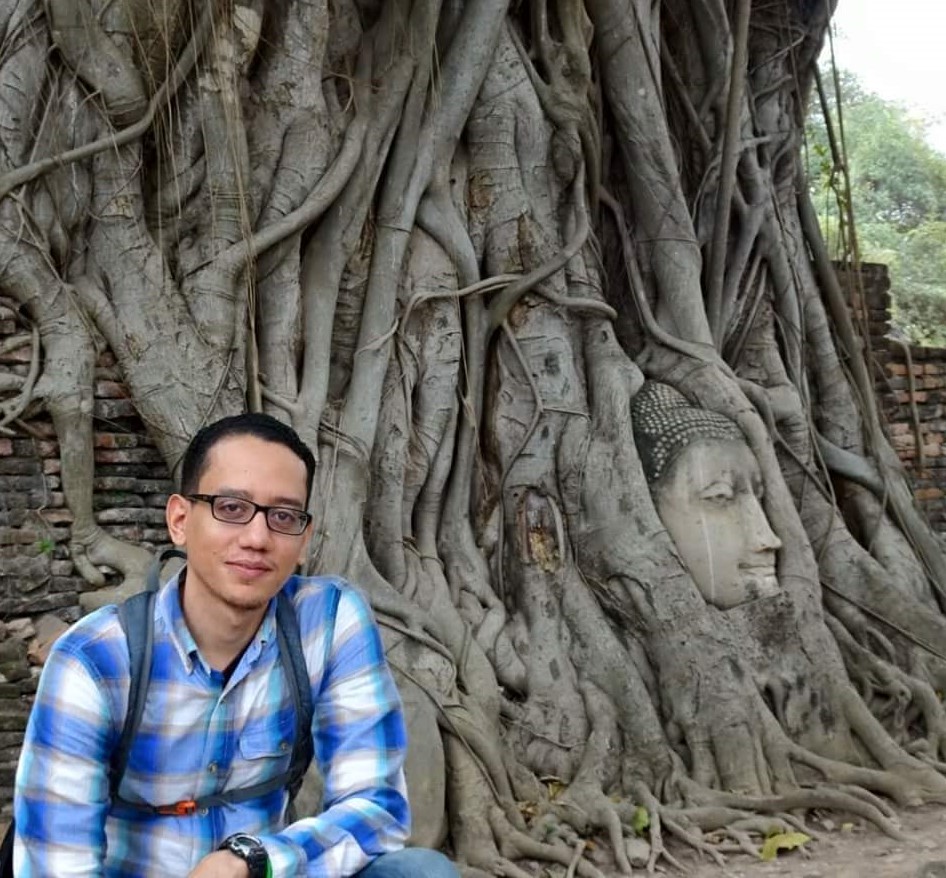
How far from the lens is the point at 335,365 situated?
3.86 metres

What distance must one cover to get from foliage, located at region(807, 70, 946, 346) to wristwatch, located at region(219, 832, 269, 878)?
12106 millimetres

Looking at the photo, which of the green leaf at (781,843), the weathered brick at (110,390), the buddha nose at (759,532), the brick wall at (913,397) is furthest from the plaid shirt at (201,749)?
the brick wall at (913,397)

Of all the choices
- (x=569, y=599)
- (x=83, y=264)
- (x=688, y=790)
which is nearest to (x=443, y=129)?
(x=83, y=264)

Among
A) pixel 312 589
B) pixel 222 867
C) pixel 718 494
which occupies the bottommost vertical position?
pixel 222 867

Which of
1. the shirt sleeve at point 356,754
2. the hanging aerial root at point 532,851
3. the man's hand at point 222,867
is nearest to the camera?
the man's hand at point 222,867

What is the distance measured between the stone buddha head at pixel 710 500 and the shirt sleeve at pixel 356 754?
101 inches

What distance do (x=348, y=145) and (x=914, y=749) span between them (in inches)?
107

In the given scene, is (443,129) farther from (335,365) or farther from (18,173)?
(18,173)

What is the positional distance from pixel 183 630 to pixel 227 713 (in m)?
0.12

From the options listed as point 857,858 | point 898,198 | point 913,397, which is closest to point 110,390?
point 857,858

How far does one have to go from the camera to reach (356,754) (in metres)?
1.60

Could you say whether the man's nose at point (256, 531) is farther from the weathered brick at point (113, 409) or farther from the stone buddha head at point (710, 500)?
the stone buddha head at point (710, 500)

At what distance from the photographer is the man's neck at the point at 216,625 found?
1585 mm

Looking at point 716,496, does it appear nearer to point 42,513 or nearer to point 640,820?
point 640,820
